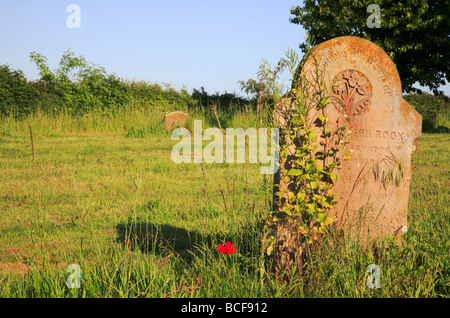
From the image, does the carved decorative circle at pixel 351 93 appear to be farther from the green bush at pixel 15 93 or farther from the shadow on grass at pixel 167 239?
the green bush at pixel 15 93

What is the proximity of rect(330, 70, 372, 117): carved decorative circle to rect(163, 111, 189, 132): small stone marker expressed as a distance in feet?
36.0

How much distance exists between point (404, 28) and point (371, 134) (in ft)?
45.8

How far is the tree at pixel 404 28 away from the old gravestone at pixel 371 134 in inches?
486

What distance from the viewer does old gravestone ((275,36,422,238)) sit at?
3402 millimetres

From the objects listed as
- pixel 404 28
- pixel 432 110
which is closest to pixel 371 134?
pixel 404 28

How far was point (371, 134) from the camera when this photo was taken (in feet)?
11.4

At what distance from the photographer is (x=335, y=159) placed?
3.38 metres

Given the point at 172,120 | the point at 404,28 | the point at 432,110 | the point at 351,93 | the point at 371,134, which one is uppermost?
the point at 404,28

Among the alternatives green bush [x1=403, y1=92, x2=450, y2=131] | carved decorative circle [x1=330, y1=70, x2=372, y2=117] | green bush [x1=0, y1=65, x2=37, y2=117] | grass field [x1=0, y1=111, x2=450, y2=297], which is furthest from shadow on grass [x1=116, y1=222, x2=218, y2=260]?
green bush [x1=403, y1=92, x2=450, y2=131]

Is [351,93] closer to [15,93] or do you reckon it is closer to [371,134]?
[371,134]

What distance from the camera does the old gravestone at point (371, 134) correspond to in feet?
11.2

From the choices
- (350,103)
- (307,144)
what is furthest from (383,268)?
(350,103)

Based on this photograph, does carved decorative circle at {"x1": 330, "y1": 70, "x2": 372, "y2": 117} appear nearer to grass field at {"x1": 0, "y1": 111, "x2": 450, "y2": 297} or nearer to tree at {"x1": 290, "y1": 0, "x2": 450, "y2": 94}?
grass field at {"x1": 0, "y1": 111, "x2": 450, "y2": 297}

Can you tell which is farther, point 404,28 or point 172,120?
point 404,28
